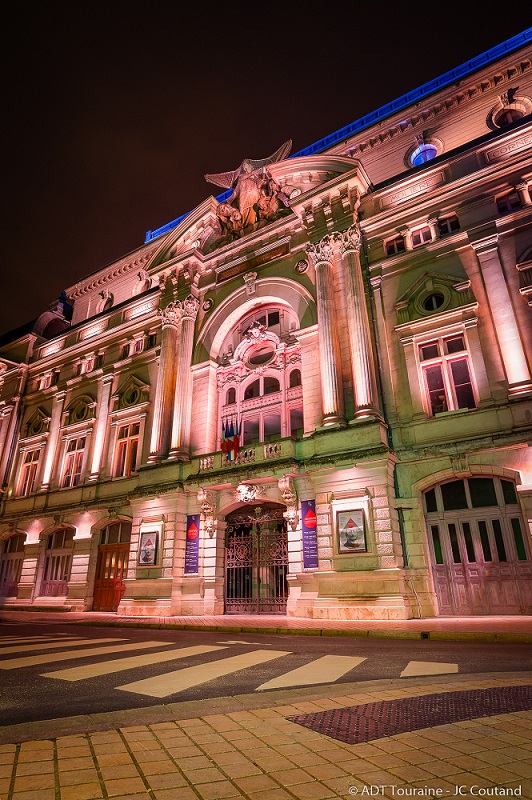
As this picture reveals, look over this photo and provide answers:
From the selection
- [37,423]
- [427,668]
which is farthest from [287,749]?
[37,423]

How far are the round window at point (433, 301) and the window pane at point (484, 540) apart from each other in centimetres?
821

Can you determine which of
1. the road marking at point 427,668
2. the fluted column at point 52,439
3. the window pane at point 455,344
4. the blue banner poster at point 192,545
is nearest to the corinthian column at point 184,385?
the blue banner poster at point 192,545

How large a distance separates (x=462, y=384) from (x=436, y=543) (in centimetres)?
578

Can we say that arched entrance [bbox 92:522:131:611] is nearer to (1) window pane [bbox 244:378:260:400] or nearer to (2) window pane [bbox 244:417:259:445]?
(2) window pane [bbox 244:417:259:445]

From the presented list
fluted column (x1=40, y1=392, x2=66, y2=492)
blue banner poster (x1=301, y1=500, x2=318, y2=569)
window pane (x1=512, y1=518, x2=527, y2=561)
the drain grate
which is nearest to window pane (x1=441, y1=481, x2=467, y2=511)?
window pane (x1=512, y1=518, x2=527, y2=561)

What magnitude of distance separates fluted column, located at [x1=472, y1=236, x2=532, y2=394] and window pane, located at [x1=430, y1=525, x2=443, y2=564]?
535 centimetres

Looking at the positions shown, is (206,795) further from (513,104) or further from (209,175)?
(209,175)

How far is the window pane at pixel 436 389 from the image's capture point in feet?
56.7

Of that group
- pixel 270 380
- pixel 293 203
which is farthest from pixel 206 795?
pixel 293 203

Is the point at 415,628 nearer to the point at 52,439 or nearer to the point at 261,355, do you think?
the point at 261,355

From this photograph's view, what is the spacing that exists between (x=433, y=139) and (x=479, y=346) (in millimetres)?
13207

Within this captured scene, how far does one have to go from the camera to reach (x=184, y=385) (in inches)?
917

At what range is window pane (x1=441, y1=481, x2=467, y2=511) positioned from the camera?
16.0 metres

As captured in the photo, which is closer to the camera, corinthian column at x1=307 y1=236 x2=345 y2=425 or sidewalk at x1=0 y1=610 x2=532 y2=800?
sidewalk at x1=0 y1=610 x2=532 y2=800
